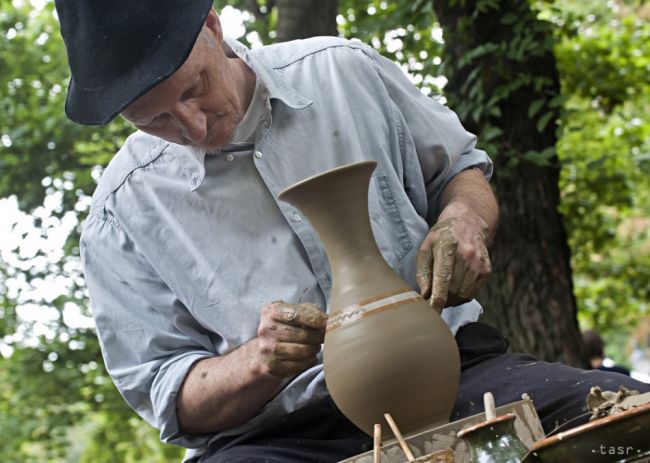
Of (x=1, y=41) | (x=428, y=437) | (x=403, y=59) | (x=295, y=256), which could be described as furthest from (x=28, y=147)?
(x=428, y=437)

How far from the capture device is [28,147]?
6.79m

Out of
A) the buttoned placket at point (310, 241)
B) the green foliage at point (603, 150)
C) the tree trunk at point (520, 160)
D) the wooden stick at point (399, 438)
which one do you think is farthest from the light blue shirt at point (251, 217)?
the green foliage at point (603, 150)

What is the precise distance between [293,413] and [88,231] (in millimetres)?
800

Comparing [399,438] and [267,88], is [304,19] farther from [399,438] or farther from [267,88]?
[399,438]

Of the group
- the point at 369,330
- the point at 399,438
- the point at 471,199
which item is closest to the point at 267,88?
the point at 471,199

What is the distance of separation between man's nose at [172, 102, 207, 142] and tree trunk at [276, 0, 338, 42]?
332cm

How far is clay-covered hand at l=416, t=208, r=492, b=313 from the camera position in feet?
7.43

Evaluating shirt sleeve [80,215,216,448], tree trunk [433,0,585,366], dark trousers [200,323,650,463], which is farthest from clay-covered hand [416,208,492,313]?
tree trunk [433,0,585,366]

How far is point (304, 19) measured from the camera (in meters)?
5.76

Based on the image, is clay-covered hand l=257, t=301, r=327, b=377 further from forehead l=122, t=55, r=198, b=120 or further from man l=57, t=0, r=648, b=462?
forehead l=122, t=55, r=198, b=120

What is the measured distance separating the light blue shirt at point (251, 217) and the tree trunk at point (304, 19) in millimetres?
2903

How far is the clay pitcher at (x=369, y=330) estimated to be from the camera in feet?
6.78

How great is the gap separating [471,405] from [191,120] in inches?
38.5

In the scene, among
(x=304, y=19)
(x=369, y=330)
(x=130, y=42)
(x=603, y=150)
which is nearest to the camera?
(x=369, y=330)
